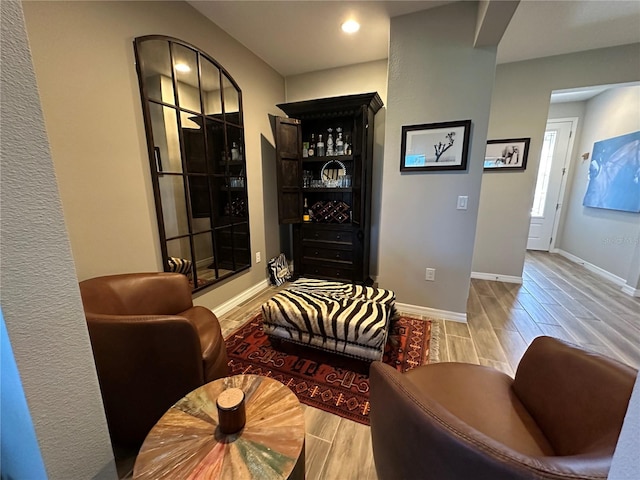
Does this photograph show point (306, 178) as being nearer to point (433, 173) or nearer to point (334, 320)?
point (433, 173)

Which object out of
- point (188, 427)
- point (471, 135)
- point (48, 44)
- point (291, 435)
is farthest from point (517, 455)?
point (48, 44)

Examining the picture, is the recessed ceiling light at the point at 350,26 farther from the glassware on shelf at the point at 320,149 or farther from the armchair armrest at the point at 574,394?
the armchair armrest at the point at 574,394

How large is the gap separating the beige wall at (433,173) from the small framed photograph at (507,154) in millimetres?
1346

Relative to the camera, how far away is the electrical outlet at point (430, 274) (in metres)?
2.52

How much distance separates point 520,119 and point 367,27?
2244 mm

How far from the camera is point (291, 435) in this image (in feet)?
2.77

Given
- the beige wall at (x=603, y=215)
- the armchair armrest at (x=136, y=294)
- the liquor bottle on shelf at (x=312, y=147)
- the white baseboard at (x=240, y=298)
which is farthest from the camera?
the beige wall at (x=603, y=215)

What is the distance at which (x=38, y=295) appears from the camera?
20.9 inches

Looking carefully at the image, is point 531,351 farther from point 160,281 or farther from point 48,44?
point 48,44

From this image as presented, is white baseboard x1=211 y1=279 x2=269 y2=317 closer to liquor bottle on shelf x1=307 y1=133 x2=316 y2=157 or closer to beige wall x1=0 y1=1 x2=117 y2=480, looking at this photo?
liquor bottle on shelf x1=307 y1=133 x2=316 y2=157

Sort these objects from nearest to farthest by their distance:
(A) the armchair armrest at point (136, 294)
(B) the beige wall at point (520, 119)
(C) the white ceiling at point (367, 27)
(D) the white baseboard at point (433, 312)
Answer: (A) the armchair armrest at point (136, 294), (C) the white ceiling at point (367, 27), (D) the white baseboard at point (433, 312), (B) the beige wall at point (520, 119)

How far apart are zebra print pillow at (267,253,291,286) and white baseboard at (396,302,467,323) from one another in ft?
5.13

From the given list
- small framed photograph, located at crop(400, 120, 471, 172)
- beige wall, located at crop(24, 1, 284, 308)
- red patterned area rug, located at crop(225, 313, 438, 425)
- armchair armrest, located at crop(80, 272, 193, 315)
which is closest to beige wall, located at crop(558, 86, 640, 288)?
small framed photograph, located at crop(400, 120, 471, 172)

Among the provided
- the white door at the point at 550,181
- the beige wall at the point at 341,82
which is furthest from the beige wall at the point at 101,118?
the white door at the point at 550,181
